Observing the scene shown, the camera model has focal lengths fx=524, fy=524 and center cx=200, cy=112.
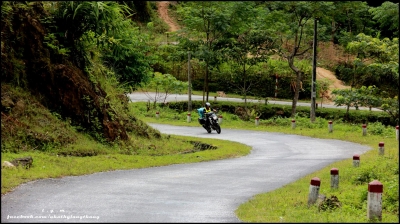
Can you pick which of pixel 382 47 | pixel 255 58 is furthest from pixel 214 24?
pixel 382 47

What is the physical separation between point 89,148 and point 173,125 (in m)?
15.6

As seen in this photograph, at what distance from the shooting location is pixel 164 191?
10.9 meters

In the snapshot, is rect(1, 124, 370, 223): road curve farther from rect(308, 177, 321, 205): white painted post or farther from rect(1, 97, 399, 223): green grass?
rect(308, 177, 321, 205): white painted post

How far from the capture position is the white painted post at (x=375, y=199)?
24.5ft

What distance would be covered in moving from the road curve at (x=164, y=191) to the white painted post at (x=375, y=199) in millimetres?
2076


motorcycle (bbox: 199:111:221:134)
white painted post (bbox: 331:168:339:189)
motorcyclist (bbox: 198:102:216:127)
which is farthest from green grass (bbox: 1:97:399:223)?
motorcyclist (bbox: 198:102:216:127)

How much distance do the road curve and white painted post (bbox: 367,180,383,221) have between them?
6.81 feet

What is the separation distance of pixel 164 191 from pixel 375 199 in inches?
184

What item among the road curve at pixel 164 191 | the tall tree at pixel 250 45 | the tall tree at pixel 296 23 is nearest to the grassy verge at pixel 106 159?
the road curve at pixel 164 191

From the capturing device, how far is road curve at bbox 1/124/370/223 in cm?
823

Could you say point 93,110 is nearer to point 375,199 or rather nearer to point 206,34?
point 375,199

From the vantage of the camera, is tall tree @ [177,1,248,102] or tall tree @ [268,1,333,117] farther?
tall tree @ [177,1,248,102]

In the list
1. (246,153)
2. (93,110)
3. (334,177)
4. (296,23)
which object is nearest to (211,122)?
(246,153)

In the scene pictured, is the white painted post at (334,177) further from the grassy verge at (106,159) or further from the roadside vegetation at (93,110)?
the grassy verge at (106,159)
